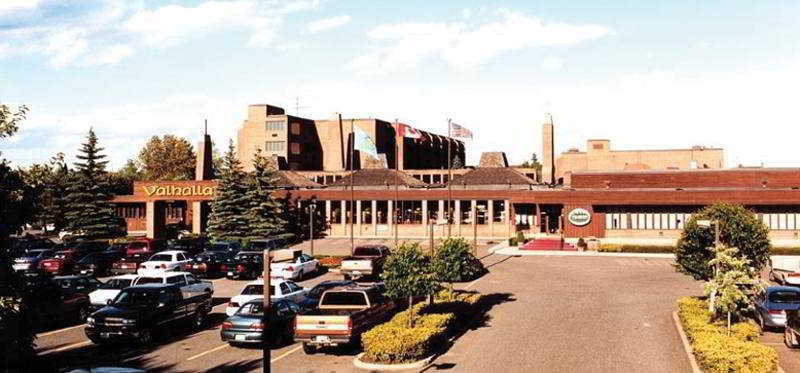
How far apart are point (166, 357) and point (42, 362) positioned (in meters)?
3.47

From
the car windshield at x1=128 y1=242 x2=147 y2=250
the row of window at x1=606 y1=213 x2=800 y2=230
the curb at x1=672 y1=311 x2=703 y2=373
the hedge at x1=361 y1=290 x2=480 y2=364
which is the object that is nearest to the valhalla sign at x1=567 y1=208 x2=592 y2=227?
the row of window at x1=606 y1=213 x2=800 y2=230

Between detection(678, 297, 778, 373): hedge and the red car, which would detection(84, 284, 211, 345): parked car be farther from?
the red car

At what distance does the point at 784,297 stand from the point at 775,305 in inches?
28.9

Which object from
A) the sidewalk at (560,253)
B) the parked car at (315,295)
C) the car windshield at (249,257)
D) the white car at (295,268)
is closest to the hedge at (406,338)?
the parked car at (315,295)

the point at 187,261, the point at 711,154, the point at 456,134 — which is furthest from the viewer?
the point at 711,154

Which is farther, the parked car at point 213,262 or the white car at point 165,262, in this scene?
the parked car at point 213,262

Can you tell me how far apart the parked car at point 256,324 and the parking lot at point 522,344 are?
1.42ft

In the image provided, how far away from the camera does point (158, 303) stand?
75.5ft

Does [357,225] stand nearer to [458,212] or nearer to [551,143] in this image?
[458,212]

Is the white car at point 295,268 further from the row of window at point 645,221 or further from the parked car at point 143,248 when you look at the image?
the row of window at point 645,221

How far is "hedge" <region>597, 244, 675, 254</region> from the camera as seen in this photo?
52.8 m

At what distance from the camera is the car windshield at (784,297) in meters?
23.6

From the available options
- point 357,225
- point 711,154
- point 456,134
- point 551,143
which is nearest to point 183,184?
point 357,225

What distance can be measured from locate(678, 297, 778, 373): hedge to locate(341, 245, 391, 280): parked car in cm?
1892
